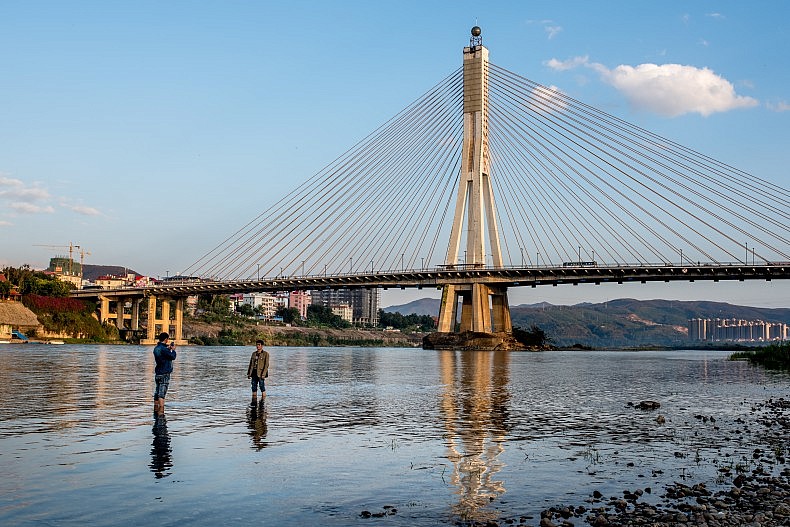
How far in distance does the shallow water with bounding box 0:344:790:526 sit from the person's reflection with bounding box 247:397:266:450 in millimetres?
47

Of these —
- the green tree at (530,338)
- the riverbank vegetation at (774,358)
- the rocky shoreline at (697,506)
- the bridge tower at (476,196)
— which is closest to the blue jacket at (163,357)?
the rocky shoreline at (697,506)

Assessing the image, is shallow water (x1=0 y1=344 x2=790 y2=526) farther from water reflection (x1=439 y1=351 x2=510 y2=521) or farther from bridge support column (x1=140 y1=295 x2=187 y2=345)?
bridge support column (x1=140 y1=295 x2=187 y2=345)

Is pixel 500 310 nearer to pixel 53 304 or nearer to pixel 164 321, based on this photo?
pixel 164 321

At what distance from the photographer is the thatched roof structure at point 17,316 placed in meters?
125

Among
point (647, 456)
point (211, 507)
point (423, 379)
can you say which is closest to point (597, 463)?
point (647, 456)

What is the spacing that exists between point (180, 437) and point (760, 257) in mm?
97216

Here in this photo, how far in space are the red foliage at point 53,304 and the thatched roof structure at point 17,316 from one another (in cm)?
346

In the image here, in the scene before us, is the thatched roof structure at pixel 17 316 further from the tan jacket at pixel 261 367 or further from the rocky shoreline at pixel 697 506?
the rocky shoreline at pixel 697 506

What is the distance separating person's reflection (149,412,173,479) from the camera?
13327 millimetres

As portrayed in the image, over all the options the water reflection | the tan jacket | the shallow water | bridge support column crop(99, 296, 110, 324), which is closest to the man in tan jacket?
the tan jacket

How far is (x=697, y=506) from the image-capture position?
1103cm

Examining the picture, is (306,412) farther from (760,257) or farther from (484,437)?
(760,257)

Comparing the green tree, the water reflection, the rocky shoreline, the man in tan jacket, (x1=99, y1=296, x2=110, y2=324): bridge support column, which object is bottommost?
the green tree

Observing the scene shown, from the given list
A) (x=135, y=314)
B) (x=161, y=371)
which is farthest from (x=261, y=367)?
(x=135, y=314)
